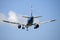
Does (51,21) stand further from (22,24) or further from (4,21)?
(4,21)

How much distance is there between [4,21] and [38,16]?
7438mm

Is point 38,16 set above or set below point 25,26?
above

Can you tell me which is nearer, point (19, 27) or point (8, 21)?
point (8, 21)

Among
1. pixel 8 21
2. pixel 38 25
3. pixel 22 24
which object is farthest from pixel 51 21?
pixel 8 21

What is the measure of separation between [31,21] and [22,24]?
4484 mm

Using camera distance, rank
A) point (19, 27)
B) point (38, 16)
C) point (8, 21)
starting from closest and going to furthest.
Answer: point (38, 16) < point (8, 21) < point (19, 27)

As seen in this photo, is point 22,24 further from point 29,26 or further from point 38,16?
point 38,16

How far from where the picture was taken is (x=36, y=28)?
45.1m

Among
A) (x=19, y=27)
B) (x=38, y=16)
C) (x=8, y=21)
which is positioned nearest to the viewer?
(x=38, y=16)

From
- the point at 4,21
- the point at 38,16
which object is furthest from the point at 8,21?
the point at 38,16

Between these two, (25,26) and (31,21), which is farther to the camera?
(25,26)

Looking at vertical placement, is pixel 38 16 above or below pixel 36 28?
above

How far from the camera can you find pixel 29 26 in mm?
46156

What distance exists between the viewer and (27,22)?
4456 cm
